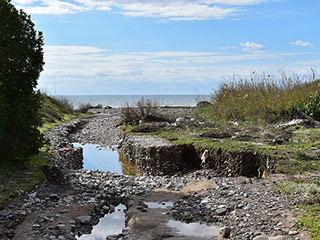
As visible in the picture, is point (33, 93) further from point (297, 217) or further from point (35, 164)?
point (297, 217)

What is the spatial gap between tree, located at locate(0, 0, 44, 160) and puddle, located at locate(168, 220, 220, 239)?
4.24m

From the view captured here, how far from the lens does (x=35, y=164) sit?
8.61 metres

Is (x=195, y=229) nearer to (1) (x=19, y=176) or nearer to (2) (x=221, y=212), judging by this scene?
(2) (x=221, y=212)

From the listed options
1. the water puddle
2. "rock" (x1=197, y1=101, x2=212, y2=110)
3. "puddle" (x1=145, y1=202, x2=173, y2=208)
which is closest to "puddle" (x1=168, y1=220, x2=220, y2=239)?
"puddle" (x1=145, y1=202, x2=173, y2=208)

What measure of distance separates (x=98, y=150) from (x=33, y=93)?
5.68 meters

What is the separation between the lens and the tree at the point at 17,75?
789 centimetres

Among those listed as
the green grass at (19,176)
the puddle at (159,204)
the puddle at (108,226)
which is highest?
the green grass at (19,176)

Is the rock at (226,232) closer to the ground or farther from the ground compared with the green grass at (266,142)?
closer to the ground

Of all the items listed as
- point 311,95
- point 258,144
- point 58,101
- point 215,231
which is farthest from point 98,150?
point 58,101

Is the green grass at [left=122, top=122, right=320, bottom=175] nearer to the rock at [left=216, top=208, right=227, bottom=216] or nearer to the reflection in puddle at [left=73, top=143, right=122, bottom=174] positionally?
the reflection in puddle at [left=73, top=143, right=122, bottom=174]

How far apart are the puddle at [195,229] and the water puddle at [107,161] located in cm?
495

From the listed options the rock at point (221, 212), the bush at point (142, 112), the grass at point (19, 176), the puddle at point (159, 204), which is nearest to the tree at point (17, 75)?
the grass at point (19, 176)

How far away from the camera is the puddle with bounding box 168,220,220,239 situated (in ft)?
17.1

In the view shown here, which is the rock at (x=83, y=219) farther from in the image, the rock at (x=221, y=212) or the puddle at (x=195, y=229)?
the rock at (x=221, y=212)
